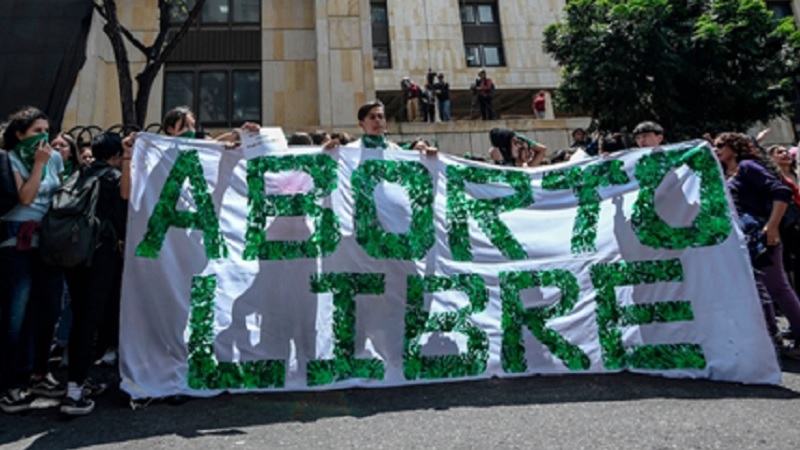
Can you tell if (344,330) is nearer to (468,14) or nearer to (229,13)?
(229,13)

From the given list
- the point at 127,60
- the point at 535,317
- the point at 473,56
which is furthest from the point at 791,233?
the point at 473,56

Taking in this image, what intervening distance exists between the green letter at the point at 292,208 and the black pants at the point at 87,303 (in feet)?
3.06

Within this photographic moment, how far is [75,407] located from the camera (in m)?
3.13

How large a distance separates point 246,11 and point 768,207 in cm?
1553

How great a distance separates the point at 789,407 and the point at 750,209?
1937 millimetres

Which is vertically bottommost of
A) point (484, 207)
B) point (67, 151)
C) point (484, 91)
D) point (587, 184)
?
point (484, 207)

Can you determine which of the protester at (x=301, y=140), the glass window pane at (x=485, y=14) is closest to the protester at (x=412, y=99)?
the glass window pane at (x=485, y=14)

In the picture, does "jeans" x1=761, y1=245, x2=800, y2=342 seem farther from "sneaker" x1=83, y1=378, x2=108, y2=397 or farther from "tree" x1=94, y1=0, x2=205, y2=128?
"tree" x1=94, y1=0, x2=205, y2=128

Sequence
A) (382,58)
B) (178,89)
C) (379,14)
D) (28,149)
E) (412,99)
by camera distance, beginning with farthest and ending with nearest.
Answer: (379,14) < (382,58) < (412,99) < (178,89) < (28,149)

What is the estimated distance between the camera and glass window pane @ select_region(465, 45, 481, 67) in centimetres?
2881

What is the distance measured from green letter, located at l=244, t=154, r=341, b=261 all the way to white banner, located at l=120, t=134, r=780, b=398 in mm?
12

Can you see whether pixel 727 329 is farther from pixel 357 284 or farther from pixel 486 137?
pixel 486 137

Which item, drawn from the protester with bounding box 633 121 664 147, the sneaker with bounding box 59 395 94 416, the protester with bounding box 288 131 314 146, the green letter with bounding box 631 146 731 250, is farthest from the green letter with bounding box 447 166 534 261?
the sneaker with bounding box 59 395 94 416

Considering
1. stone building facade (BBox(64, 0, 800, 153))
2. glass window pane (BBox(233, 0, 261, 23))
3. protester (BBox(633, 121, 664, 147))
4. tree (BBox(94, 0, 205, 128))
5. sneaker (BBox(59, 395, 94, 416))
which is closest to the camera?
sneaker (BBox(59, 395, 94, 416))
